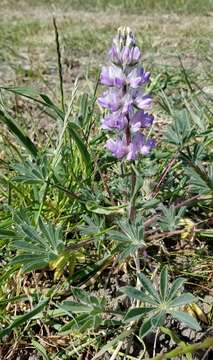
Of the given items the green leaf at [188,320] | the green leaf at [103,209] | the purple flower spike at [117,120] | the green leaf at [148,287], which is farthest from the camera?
the green leaf at [103,209]

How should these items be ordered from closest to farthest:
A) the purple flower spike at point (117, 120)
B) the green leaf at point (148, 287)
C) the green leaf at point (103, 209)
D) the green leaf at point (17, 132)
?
1. the green leaf at point (148, 287)
2. the purple flower spike at point (117, 120)
3. the green leaf at point (103, 209)
4. the green leaf at point (17, 132)

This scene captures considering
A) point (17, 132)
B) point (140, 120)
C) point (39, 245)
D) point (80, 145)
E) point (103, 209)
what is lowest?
point (39, 245)

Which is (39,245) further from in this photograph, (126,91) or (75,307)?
(126,91)

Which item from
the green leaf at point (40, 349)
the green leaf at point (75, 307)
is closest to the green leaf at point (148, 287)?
the green leaf at point (75, 307)

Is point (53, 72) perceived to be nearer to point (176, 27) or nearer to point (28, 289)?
point (28, 289)

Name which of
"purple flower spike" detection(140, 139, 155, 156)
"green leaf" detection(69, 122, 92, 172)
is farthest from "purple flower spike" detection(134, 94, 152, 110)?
"green leaf" detection(69, 122, 92, 172)

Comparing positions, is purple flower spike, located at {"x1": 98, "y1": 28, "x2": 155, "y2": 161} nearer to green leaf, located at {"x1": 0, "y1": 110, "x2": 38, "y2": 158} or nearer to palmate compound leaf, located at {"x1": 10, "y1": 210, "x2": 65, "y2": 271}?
palmate compound leaf, located at {"x1": 10, "y1": 210, "x2": 65, "y2": 271}

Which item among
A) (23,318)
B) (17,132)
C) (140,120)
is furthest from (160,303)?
(17,132)

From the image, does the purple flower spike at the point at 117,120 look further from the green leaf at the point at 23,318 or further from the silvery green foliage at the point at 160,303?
the green leaf at the point at 23,318
